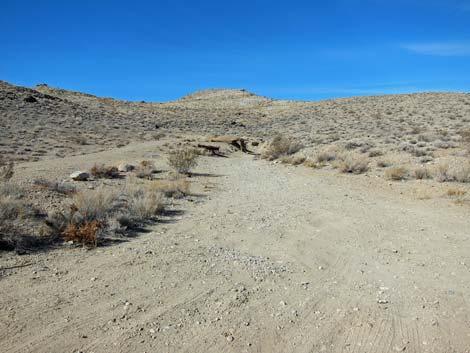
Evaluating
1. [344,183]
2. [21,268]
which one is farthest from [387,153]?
[21,268]

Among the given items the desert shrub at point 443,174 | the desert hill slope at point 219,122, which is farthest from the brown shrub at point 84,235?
the desert hill slope at point 219,122

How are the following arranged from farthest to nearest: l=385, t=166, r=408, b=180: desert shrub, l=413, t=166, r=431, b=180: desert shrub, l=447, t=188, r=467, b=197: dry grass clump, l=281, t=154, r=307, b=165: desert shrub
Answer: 1. l=281, t=154, r=307, b=165: desert shrub
2. l=385, t=166, r=408, b=180: desert shrub
3. l=413, t=166, r=431, b=180: desert shrub
4. l=447, t=188, r=467, b=197: dry grass clump

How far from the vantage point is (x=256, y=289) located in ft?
18.3

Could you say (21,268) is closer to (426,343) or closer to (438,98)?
(426,343)

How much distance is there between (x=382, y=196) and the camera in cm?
1159

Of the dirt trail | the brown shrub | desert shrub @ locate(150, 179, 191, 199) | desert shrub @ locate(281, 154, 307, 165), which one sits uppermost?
desert shrub @ locate(281, 154, 307, 165)

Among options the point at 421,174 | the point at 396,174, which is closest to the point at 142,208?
the point at 396,174

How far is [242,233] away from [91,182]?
662 cm

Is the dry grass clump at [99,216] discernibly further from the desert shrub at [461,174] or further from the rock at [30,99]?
the rock at [30,99]

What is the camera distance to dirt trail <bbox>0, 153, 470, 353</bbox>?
4402 mm

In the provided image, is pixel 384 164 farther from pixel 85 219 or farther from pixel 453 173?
pixel 85 219

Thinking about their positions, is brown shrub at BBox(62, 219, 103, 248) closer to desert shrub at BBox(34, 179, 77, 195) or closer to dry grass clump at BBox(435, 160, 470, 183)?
desert shrub at BBox(34, 179, 77, 195)

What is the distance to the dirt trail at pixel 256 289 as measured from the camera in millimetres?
4402

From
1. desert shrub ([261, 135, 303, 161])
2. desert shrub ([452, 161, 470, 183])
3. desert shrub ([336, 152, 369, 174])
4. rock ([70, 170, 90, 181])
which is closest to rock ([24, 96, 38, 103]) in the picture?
desert shrub ([261, 135, 303, 161])
